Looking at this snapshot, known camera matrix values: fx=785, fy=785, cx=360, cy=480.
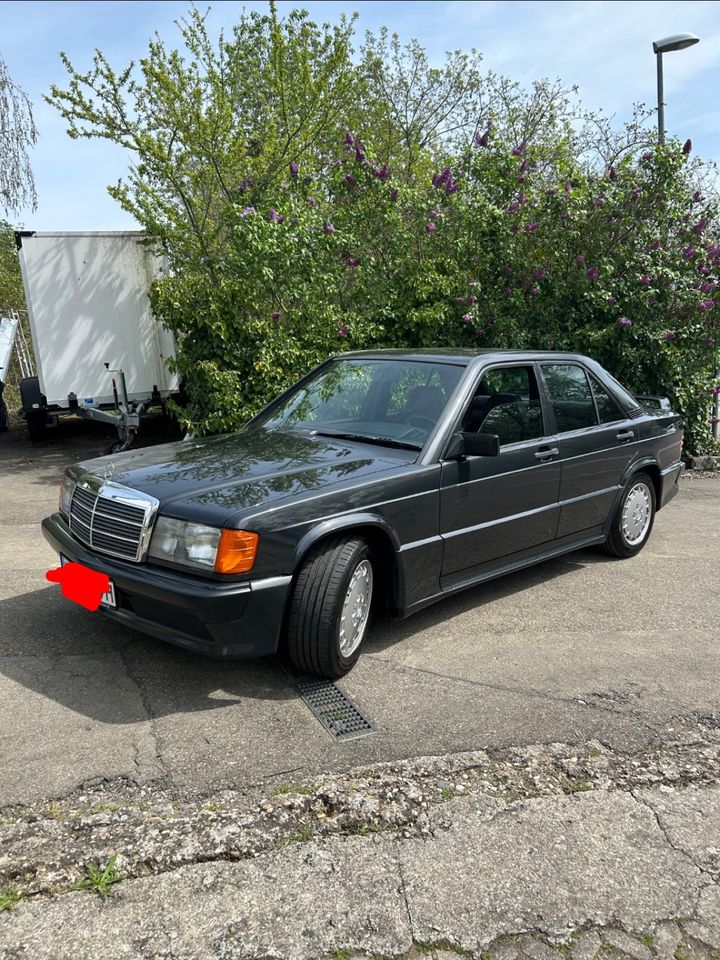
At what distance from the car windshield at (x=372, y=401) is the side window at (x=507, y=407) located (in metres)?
0.18

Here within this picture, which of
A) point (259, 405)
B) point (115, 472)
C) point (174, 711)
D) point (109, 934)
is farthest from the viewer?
point (259, 405)

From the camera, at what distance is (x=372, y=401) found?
15.4 ft

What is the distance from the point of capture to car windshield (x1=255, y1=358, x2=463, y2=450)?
4410mm

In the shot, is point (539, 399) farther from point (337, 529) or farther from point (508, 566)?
point (337, 529)

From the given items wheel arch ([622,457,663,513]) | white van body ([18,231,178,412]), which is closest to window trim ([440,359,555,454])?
wheel arch ([622,457,663,513])

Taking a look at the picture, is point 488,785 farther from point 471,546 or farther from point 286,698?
point 471,546

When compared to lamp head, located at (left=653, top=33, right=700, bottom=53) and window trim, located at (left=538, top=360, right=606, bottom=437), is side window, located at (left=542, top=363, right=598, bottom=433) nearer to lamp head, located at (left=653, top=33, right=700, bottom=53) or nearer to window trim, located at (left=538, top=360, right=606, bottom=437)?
window trim, located at (left=538, top=360, right=606, bottom=437)

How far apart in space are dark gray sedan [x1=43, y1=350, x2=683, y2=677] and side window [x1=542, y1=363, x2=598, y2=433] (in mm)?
15

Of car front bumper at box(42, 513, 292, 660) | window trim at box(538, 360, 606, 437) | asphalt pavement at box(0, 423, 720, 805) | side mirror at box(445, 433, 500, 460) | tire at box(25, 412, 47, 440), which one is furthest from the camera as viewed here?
tire at box(25, 412, 47, 440)

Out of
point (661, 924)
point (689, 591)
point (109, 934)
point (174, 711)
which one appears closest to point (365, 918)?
point (109, 934)

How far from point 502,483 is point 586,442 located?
3.35 feet

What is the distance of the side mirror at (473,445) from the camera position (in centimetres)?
407

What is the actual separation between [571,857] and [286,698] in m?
1.44

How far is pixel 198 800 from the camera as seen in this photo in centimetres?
282
